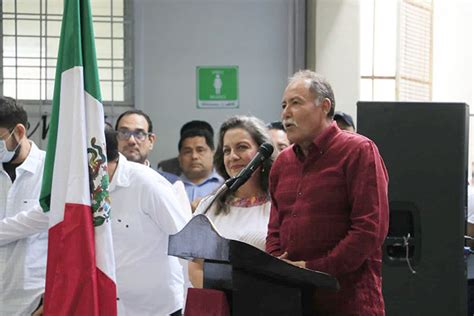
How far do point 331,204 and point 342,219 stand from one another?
0.18 feet

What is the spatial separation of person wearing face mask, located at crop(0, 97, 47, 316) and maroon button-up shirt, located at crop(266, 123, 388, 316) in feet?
4.05

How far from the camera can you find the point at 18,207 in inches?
132

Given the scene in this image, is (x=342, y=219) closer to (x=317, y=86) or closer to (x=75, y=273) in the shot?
(x=317, y=86)

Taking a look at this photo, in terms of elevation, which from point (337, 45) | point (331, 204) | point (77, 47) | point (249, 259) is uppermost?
point (337, 45)

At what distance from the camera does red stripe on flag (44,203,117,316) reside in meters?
2.74

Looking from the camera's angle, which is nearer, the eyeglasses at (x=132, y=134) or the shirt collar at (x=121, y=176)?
the shirt collar at (x=121, y=176)

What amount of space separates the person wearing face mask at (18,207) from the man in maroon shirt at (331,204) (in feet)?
3.92

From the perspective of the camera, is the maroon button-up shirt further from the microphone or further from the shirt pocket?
the shirt pocket

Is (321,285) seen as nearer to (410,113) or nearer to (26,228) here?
(26,228)

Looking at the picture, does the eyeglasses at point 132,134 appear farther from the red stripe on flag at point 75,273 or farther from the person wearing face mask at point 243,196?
the red stripe on flag at point 75,273

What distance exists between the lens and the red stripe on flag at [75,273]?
274 centimetres

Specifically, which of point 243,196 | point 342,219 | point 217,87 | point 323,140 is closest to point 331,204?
point 342,219

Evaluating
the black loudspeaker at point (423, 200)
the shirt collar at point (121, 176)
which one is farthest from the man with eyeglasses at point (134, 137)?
the black loudspeaker at point (423, 200)

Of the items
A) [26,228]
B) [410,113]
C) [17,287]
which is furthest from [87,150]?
[410,113]
